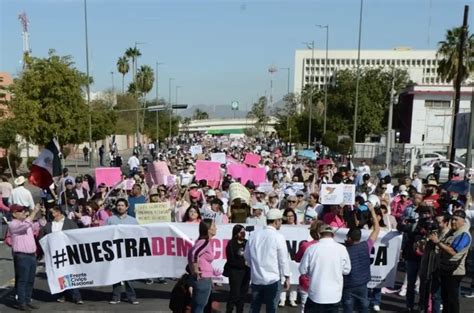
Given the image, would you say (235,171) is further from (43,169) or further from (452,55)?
(452,55)

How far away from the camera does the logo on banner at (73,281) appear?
8.62m

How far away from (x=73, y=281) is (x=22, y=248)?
39.3 inches

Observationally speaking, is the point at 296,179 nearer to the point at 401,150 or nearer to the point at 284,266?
the point at 284,266

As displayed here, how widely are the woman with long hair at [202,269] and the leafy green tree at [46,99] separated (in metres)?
27.4

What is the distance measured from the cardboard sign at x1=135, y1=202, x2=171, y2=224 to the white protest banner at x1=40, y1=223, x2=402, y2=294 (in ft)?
2.32

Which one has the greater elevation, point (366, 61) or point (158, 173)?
point (366, 61)

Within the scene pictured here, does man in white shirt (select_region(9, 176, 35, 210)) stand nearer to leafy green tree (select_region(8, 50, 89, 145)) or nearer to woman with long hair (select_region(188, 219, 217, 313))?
woman with long hair (select_region(188, 219, 217, 313))

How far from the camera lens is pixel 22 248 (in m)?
8.07

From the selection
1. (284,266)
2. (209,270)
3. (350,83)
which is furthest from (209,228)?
(350,83)

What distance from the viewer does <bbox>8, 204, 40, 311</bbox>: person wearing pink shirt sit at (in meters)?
8.06

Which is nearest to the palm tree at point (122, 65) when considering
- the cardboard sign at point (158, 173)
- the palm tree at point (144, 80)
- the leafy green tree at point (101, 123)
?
the palm tree at point (144, 80)

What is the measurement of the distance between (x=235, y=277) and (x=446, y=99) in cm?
5306

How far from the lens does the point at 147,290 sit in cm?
938

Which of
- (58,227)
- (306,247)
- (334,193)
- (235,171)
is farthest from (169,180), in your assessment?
(306,247)
